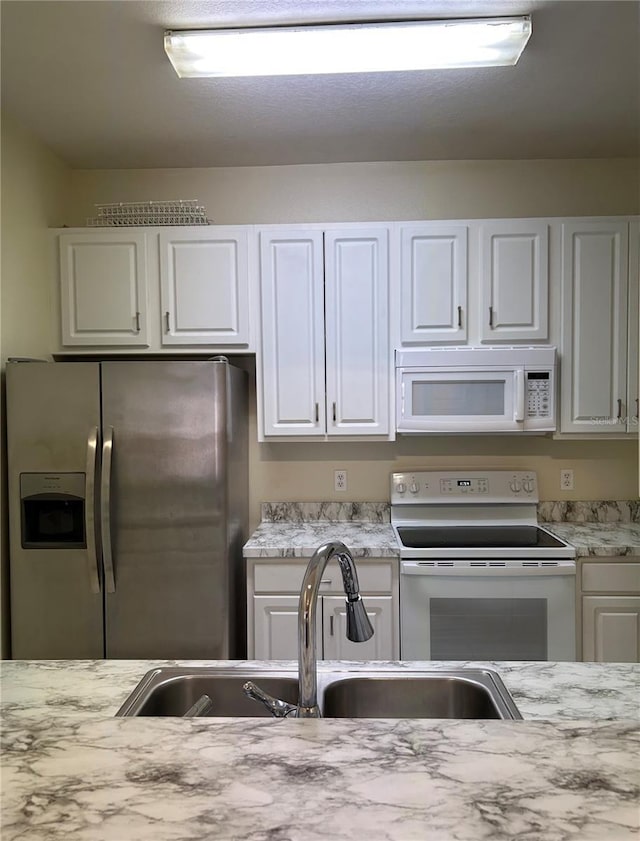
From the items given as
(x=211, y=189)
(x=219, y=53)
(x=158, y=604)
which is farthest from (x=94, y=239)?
(x=158, y=604)

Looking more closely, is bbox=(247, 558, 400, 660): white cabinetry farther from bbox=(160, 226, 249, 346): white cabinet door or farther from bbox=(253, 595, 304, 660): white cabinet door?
bbox=(160, 226, 249, 346): white cabinet door

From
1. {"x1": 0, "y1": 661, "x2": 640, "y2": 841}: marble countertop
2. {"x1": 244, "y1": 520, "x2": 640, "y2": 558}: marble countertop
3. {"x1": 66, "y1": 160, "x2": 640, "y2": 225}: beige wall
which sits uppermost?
{"x1": 66, "y1": 160, "x2": 640, "y2": 225}: beige wall

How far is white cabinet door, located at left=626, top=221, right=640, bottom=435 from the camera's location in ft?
8.84

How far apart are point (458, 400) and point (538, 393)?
1.18 ft

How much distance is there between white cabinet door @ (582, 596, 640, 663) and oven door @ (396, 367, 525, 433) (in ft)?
2.72

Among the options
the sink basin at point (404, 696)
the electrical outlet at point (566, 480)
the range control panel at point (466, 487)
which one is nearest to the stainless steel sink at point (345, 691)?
the sink basin at point (404, 696)

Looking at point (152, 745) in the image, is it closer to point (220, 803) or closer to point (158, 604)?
point (220, 803)

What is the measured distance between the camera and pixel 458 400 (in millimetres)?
2721

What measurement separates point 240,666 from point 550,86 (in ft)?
7.69

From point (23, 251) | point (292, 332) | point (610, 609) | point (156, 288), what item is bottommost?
point (610, 609)

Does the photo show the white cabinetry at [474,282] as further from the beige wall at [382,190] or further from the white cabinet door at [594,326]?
the beige wall at [382,190]

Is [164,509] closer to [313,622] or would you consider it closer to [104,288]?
[104,288]

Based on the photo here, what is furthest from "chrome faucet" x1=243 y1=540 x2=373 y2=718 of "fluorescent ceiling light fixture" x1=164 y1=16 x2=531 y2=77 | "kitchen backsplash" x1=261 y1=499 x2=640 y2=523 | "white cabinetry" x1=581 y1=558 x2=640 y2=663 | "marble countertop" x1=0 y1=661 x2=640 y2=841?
"kitchen backsplash" x1=261 y1=499 x2=640 y2=523

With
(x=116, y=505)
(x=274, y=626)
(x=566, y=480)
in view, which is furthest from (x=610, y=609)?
(x=116, y=505)
